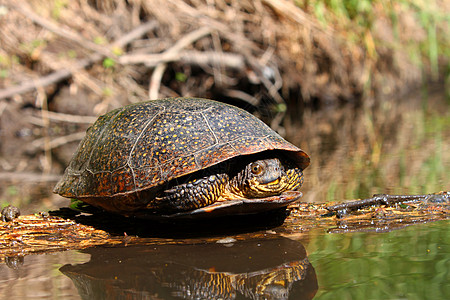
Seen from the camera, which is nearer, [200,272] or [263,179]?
Result: [200,272]

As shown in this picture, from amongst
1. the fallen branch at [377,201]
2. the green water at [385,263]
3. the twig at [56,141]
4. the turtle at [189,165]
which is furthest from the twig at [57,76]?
the green water at [385,263]

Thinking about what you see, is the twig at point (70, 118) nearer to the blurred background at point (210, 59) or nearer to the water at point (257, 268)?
the blurred background at point (210, 59)

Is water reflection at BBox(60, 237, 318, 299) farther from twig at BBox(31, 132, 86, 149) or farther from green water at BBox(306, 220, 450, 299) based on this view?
twig at BBox(31, 132, 86, 149)

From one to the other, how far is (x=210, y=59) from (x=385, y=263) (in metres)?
7.72

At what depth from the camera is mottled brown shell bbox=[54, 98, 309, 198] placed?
106 inches

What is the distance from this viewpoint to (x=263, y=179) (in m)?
2.65

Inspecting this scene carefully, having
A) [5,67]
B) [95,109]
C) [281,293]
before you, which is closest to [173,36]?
[95,109]

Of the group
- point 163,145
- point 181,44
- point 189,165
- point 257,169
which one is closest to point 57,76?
point 181,44

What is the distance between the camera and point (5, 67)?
891 centimetres

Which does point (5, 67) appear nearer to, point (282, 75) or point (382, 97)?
point (282, 75)

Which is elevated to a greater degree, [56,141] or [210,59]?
[210,59]

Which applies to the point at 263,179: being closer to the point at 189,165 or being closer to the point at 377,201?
the point at 189,165

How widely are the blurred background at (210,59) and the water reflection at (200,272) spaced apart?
4620 millimetres

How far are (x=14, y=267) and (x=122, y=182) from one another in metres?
0.69
